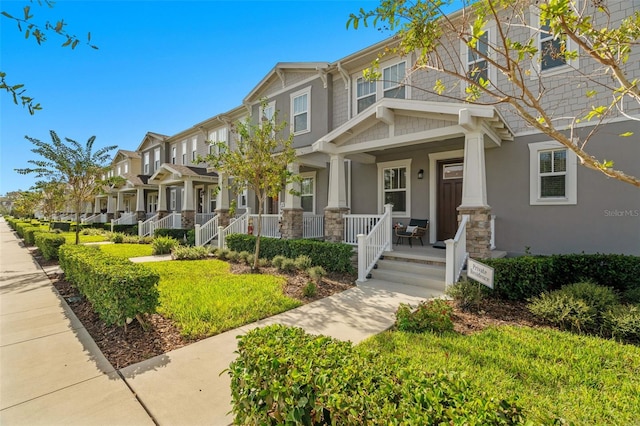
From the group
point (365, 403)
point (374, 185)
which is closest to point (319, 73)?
point (374, 185)

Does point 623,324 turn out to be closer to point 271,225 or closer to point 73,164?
point 271,225

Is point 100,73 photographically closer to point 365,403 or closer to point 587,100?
point 365,403

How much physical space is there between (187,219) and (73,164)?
617cm

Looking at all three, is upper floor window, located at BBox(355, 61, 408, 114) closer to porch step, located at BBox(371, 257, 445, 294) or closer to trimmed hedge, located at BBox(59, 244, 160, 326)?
porch step, located at BBox(371, 257, 445, 294)

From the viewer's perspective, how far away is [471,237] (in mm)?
6816

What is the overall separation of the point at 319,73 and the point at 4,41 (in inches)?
392

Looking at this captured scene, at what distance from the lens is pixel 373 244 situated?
7.86 meters

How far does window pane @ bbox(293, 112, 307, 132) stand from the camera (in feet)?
41.1

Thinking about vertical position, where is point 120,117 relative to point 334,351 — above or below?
above

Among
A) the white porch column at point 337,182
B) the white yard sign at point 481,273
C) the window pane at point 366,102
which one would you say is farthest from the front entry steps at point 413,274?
the window pane at point 366,102

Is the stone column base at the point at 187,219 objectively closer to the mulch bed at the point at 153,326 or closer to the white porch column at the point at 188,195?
the white porch column at the point at 188,195

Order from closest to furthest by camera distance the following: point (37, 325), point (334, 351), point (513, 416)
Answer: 1. point (513, 416)
2. point (334, 351)
3. point (37, 325)

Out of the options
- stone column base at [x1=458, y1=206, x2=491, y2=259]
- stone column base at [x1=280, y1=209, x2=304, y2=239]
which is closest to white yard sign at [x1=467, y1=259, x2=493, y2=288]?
stone column base at [x1=458, y1=206, x2=491, y2=259]

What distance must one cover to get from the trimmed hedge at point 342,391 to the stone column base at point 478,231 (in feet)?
18.2
